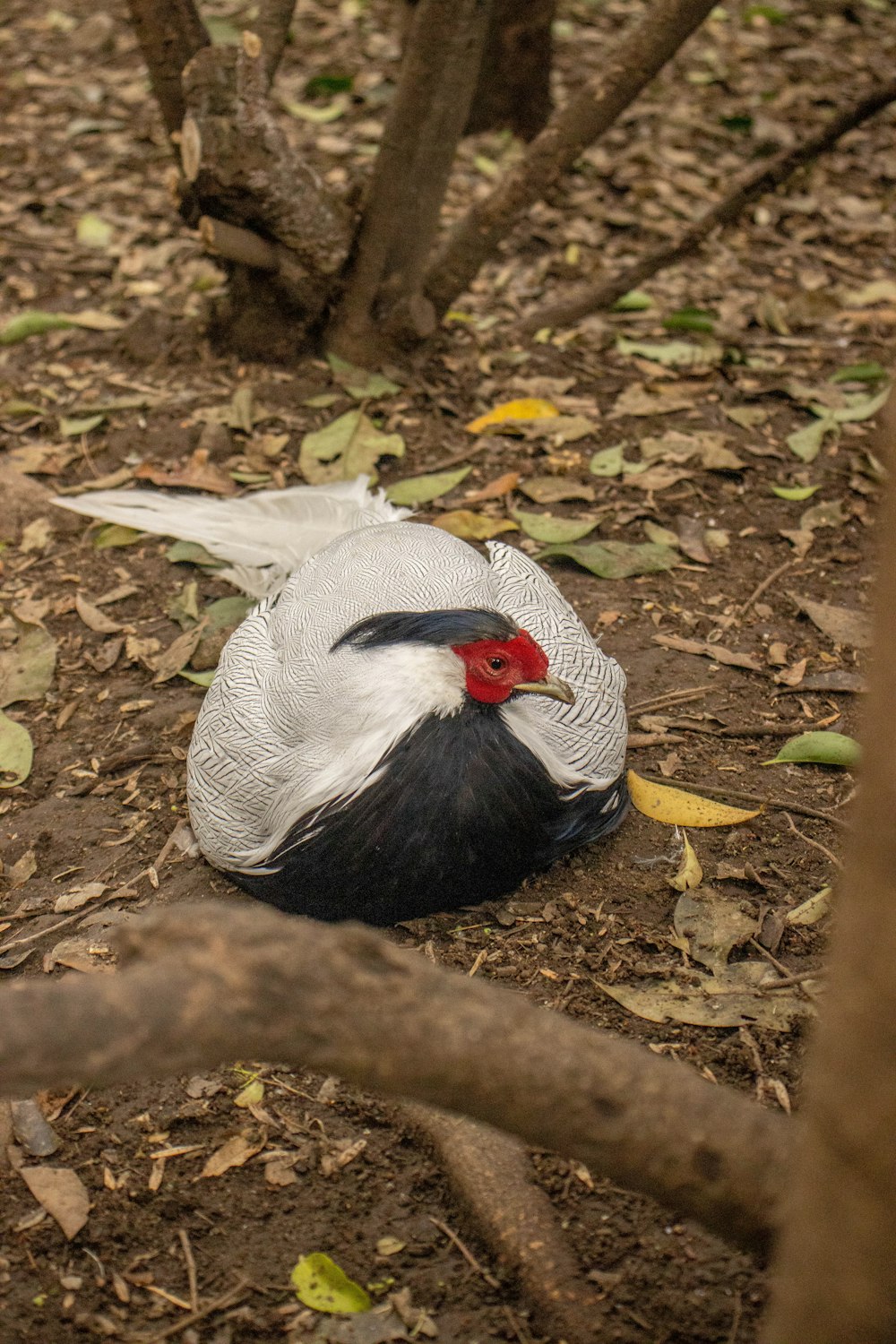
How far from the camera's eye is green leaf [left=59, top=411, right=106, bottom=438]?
4418mm

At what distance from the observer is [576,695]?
277 cm

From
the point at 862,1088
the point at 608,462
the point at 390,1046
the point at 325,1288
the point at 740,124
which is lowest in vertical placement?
the point at 325,1288

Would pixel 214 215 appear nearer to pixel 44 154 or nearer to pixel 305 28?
pixel 44 154

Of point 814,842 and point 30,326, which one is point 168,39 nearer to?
point 30,326

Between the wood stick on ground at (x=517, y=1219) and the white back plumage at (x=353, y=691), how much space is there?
70cm

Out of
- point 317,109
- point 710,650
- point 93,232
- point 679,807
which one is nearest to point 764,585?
point 710,650

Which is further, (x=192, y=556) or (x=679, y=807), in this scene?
(x=192, y=556)

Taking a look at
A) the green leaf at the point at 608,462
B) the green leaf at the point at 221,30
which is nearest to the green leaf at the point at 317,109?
the green leaf at the point at 221,30

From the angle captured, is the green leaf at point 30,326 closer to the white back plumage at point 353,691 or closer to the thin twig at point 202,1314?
the white back plumage at point 353,691

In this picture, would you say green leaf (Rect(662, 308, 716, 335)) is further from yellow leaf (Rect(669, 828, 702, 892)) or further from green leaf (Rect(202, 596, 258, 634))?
yellow leaf (Rect(669, 828, 702, 892))

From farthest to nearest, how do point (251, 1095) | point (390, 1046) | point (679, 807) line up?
point (679, 807)
point (251, 1095)
point (390, 1046)

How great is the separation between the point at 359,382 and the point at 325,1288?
3211 millimetres

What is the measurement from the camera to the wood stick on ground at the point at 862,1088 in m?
1.12

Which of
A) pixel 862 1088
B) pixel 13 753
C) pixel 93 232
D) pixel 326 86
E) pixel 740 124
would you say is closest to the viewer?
pixel 862 1088
